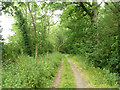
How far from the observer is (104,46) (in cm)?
838

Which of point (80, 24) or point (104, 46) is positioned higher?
point (80, 24)

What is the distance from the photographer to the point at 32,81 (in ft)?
18.5

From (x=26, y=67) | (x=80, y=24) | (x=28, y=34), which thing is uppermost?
(x=80, y=24)

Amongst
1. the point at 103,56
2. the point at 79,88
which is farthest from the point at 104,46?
the point at 79,88

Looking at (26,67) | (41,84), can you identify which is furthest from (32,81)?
(26,67)

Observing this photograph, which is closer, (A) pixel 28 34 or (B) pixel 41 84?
(B) pixel 41 84

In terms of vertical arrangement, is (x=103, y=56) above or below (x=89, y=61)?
above

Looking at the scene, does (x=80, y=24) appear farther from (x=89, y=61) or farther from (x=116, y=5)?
(x=116, y=5)

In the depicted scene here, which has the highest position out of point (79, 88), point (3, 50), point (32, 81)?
point (3, 50)

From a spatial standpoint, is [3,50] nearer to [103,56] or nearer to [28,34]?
[28,34]

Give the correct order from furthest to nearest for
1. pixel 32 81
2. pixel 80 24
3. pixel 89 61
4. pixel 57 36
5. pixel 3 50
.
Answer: pixel 57 36
pixel 80 24
pixel 89 61
pixel 3 50
pixel 32 81

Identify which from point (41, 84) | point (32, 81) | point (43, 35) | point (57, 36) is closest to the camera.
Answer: point (32, 81)

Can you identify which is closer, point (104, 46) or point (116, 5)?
point (116, 5)

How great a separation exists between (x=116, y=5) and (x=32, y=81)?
6.84 m
